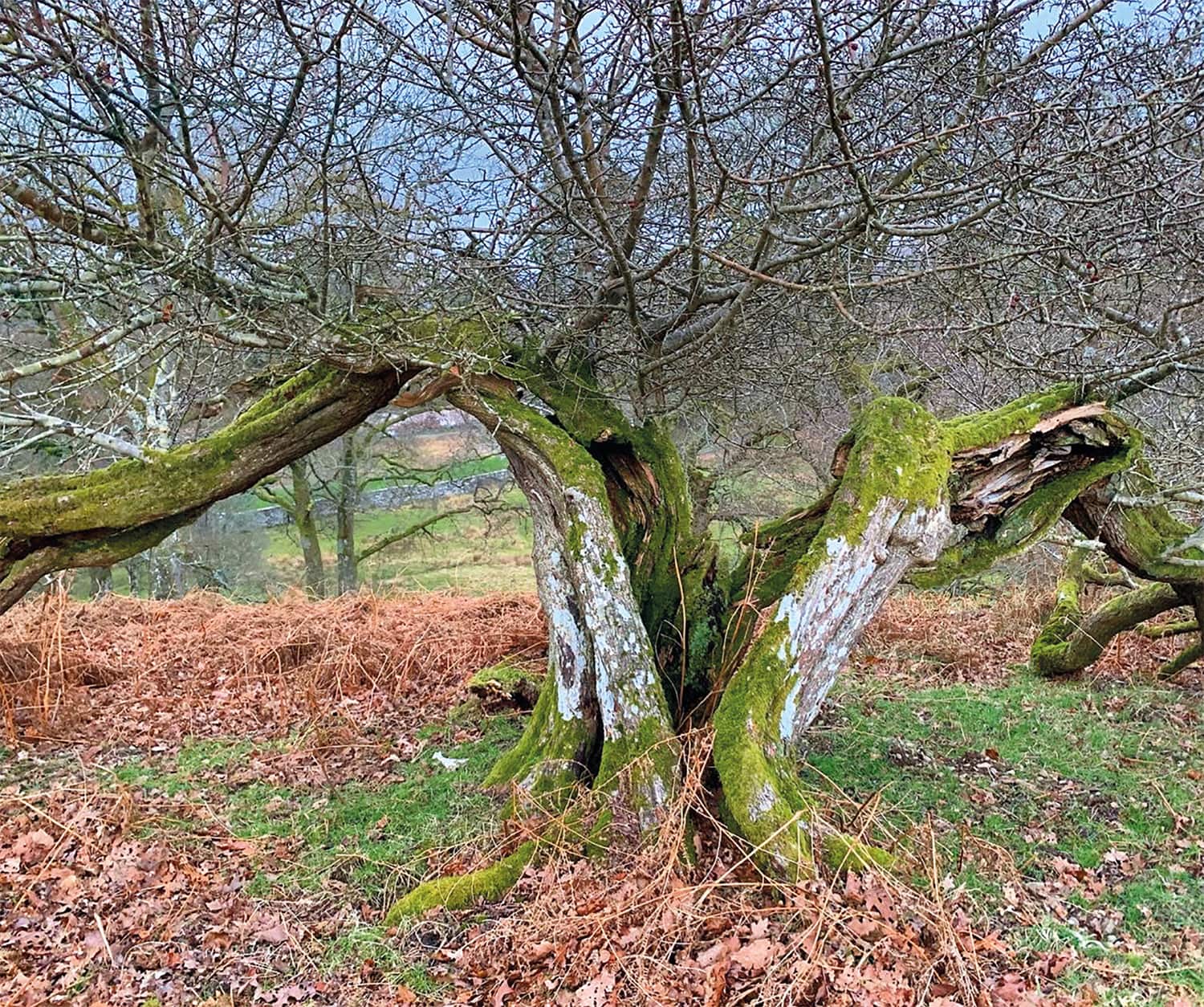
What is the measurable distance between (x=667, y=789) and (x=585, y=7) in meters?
3.65

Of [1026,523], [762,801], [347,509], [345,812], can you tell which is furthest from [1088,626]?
[347,509]

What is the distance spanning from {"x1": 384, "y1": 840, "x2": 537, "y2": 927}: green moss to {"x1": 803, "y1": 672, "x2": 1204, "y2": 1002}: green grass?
1697mm

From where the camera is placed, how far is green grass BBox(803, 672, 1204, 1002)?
3.94 m

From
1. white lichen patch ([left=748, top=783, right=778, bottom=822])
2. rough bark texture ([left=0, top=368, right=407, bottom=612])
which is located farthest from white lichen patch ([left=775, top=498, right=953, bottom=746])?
rough bark texture ([left=0, top=368, right=407, bottom=612])

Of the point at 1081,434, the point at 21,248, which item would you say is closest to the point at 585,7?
the point at 21,248

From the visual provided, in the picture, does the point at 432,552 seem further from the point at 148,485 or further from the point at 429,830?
the point at 429,830

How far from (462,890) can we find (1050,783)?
3848mm

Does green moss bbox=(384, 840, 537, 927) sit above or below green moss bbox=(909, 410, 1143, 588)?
below

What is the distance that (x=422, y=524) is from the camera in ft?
51.4

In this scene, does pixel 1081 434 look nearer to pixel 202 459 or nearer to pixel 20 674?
pixel 202 459

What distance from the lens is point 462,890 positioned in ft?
12.9

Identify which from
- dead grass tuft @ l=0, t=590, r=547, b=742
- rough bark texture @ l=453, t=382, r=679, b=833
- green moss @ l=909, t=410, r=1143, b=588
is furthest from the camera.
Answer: dead grass tuft @ l=0, t=590, r=547, b=742

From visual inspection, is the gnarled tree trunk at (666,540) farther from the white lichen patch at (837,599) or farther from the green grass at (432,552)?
the green grass at (432,552)

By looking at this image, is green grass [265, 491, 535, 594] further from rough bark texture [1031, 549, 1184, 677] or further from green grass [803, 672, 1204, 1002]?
green grass [803, 672, 1204, 1002]
